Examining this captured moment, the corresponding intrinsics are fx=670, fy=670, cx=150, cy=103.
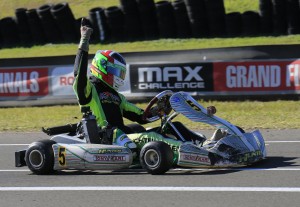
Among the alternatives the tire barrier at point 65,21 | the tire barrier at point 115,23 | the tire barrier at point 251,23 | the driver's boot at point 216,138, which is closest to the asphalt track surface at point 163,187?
the driver's boot at point 216,138

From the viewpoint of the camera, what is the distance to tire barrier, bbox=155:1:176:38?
20141mm

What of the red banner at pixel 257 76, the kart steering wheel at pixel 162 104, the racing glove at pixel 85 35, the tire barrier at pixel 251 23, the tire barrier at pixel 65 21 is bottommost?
the kart steering wheel at pixel 162 104

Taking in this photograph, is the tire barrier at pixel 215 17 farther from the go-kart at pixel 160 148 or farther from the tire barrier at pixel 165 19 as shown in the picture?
the go-kart at pixel 160 148

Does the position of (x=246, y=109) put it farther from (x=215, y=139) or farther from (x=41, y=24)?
(x=41, y=24)

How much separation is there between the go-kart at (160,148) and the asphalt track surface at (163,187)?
13 cm

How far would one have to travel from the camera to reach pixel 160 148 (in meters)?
A: 7.05

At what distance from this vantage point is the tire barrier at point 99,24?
2136 centimetres

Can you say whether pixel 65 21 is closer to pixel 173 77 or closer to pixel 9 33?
pixel 9 33

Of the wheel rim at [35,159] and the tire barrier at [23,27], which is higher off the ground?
the tire barrier at [23,27]

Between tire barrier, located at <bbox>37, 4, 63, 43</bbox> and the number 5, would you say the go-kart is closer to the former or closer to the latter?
the number 5

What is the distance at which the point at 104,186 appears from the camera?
22.5ft

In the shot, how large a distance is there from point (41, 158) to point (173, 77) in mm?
7097

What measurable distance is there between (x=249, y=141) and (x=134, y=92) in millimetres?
7668

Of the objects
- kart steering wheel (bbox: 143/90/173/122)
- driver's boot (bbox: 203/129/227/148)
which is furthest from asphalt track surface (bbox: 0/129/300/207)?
kart steering wheel (bbox: 143/90/173/122)
